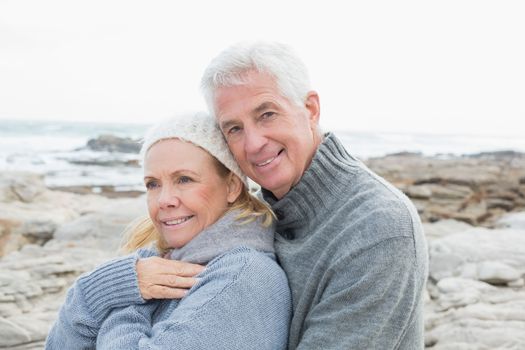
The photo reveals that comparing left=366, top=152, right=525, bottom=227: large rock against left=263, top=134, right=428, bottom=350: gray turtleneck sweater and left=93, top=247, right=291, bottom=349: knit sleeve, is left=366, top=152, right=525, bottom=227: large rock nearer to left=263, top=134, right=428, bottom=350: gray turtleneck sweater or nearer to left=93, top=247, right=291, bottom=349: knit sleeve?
left=263, top=134, right=428, bottom=350: gray turtleneck sweater

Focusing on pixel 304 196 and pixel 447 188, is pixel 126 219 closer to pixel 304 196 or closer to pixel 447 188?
pixel 304 196

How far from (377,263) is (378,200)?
0.92 ft

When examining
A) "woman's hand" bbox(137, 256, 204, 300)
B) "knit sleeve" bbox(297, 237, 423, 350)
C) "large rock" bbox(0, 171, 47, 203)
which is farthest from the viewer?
"large rock" bbox(0, 171, 47, 203)

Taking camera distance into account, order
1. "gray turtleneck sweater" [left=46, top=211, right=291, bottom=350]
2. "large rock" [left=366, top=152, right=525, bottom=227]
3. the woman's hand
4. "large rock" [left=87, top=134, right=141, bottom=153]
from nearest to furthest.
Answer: "gray turtleneck sweater" [left=46, top=211, right=291, bottom=350] < the woman's hand < "large rock" [left=366, top=152, right=525, bottom=227] < "large rock" [left=87, top=134, right=141, bottom=153]

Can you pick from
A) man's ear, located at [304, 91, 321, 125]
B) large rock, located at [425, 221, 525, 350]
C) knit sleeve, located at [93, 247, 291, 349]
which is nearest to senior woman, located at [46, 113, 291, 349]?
knit sleeve, located at [93, 247, 291, 349]

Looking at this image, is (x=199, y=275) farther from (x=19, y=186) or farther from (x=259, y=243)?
(x=19, y=186)

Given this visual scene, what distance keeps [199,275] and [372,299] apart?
74 centimetres

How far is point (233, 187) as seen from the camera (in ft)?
8.41

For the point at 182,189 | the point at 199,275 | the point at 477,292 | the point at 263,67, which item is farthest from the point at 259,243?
the point at 477,292

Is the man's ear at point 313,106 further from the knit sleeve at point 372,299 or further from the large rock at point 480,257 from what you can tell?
the large rock at point 480,257

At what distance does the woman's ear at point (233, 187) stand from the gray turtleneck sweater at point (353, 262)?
31cm

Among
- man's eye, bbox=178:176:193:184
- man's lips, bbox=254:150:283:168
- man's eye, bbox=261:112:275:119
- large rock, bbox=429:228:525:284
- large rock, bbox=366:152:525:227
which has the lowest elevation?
large rock, bbox=366:152:525:227

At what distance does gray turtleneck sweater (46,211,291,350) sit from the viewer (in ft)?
6.51

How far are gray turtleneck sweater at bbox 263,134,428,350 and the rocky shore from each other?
2.96 metres
